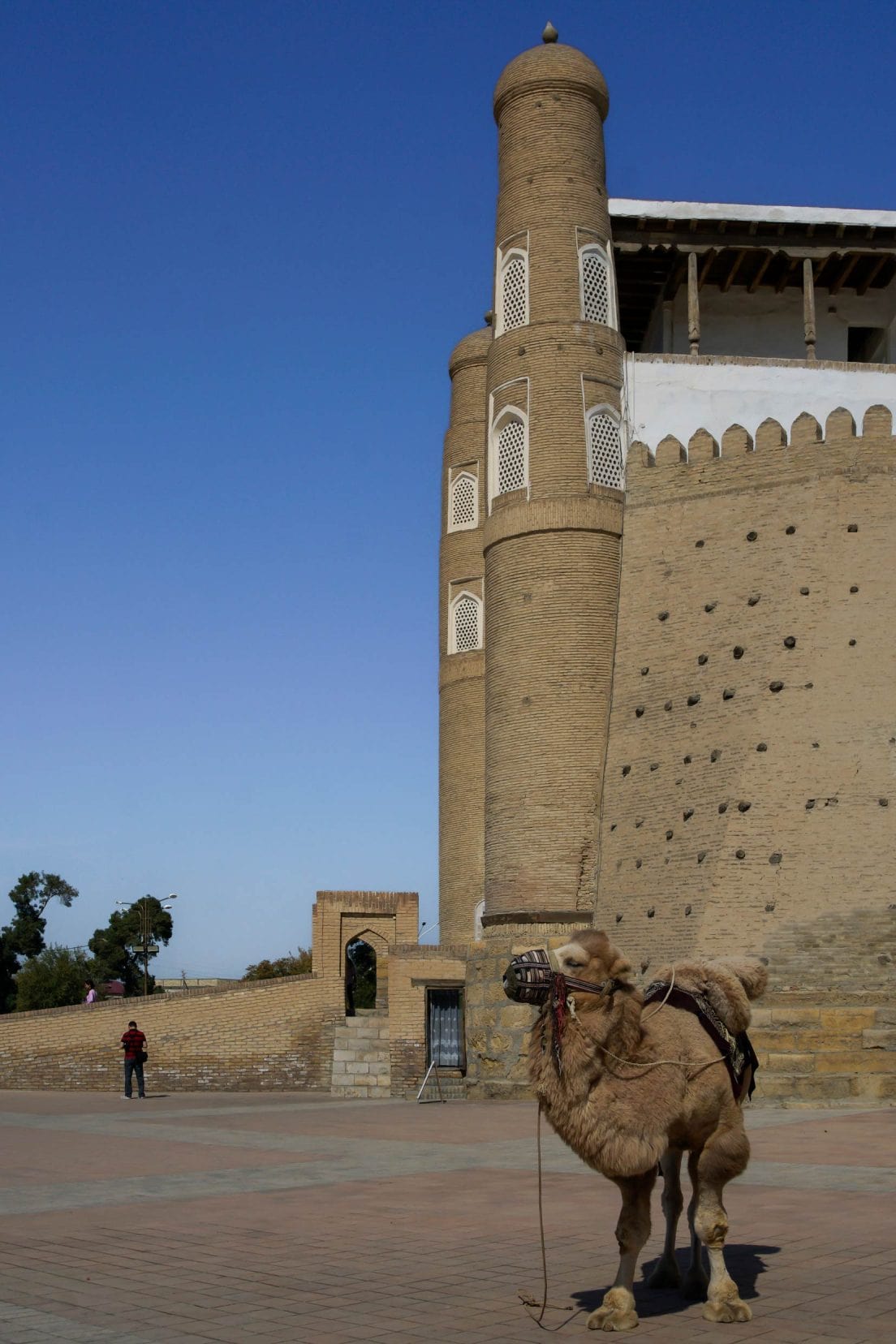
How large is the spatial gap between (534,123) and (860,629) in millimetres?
9337

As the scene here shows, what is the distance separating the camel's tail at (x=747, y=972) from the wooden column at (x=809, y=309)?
60.4 feet

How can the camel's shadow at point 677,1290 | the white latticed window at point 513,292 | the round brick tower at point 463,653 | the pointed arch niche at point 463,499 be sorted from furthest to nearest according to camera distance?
1. the pointed arch niche at point 463,499
2. the round brick tower at point 463,653
3. the white latticed window at point 513,292
4. the camel's shadow at point 677,1290

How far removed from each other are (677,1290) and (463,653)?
2162 centimetres

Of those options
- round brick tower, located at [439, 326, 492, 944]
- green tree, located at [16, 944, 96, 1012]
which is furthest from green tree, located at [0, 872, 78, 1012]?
round brick tower, located at [439, 326, 492, 944]

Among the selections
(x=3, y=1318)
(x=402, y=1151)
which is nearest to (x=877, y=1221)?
(x=3, y=1318)

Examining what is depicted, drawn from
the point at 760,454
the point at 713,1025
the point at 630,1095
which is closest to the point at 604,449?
the point at 760,454

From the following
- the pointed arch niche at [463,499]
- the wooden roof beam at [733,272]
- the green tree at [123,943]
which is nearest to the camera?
the wooden roof beam at [733,272]

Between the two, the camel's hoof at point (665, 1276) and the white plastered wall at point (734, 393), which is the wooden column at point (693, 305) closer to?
the white plastered wall at point (734, 393)

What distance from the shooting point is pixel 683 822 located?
717 inches

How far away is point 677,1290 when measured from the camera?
225 inches

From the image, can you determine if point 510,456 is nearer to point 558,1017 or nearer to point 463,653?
point 463,653

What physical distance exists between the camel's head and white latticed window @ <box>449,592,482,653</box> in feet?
71.5

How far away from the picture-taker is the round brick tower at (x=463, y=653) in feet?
84.6

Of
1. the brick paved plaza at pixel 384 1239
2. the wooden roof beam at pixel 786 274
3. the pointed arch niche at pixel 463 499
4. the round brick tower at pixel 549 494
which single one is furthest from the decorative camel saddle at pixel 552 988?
the pointed arch niche at pixel 463 499
